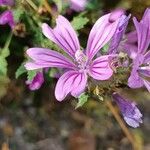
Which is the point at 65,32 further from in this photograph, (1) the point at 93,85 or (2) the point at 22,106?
(2) the point at 22,106

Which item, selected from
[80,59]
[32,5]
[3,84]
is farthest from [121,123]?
[80,59]

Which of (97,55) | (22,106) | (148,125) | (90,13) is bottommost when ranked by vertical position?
(148,125)

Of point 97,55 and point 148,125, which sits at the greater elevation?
point 97,55

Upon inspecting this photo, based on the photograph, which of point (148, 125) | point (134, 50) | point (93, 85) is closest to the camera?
point (93, 85)

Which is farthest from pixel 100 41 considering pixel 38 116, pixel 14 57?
pixel 38 116

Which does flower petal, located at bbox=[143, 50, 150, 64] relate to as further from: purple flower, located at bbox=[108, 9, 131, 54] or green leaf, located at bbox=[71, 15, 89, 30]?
green leaf, located at bbox=[71, 15, 89, 30]

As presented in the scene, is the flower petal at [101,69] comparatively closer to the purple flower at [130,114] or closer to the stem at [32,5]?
the purple flower at [130,114]

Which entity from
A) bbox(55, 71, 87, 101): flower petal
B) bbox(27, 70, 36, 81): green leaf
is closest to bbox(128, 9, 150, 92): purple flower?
bbox(55, 71, 87, 101): flower petal
